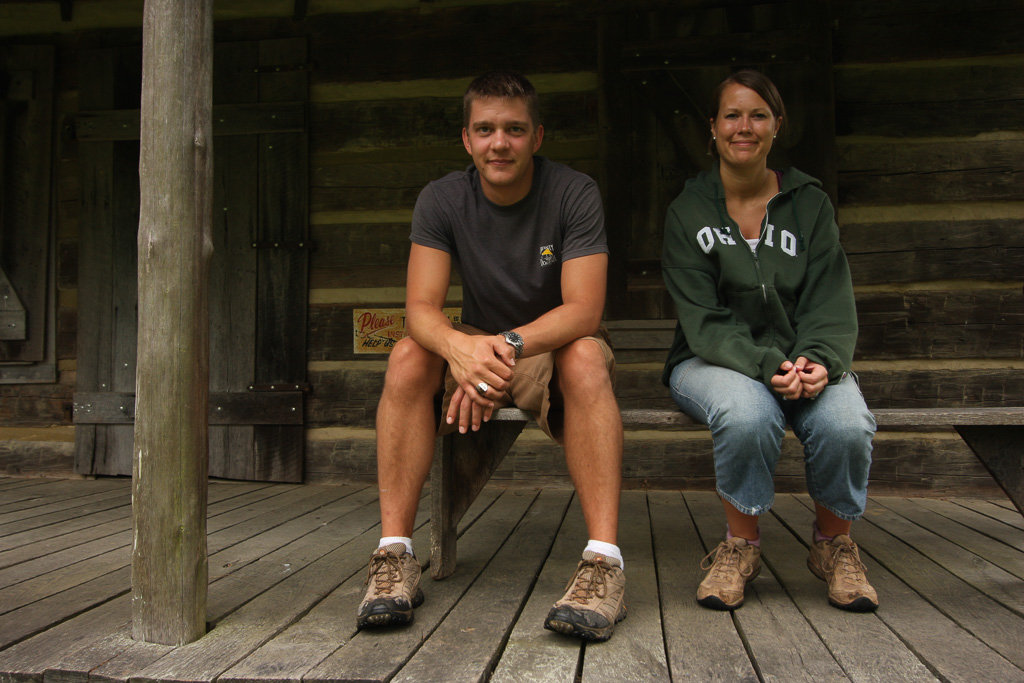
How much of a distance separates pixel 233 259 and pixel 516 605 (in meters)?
2.52

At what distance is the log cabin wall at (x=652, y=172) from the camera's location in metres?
3.32

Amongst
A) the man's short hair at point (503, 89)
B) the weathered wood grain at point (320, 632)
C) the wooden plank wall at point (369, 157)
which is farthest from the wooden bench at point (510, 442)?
the wooden plank wall at point (369, 157)

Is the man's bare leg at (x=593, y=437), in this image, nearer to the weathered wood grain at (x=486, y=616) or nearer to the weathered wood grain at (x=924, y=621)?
the weathered wood grain at (x=486, y=616)

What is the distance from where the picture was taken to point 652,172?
135 inches

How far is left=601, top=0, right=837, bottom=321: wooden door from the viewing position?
10.9ft

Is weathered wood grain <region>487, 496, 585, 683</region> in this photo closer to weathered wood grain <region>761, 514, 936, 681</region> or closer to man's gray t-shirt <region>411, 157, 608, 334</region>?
weathered wood grain <region>761, 514, 936, 681</region>

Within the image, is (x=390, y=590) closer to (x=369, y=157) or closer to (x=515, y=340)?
(x=515, y=340)

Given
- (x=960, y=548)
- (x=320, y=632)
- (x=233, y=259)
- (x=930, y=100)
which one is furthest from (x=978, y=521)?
(x=233, y=259)

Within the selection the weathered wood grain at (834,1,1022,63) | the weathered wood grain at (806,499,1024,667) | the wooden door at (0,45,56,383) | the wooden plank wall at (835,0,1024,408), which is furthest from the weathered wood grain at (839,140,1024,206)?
the wooden door at (0,45,56,383)

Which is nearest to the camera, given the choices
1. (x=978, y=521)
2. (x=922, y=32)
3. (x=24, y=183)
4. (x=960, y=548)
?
(x=960, y=548)

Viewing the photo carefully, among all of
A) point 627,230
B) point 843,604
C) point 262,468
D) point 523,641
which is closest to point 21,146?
point 262,468

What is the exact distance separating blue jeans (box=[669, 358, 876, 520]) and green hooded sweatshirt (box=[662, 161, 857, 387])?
133mm

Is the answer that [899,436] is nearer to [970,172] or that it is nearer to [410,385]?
[970,172]

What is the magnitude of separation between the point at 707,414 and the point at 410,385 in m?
0.76
